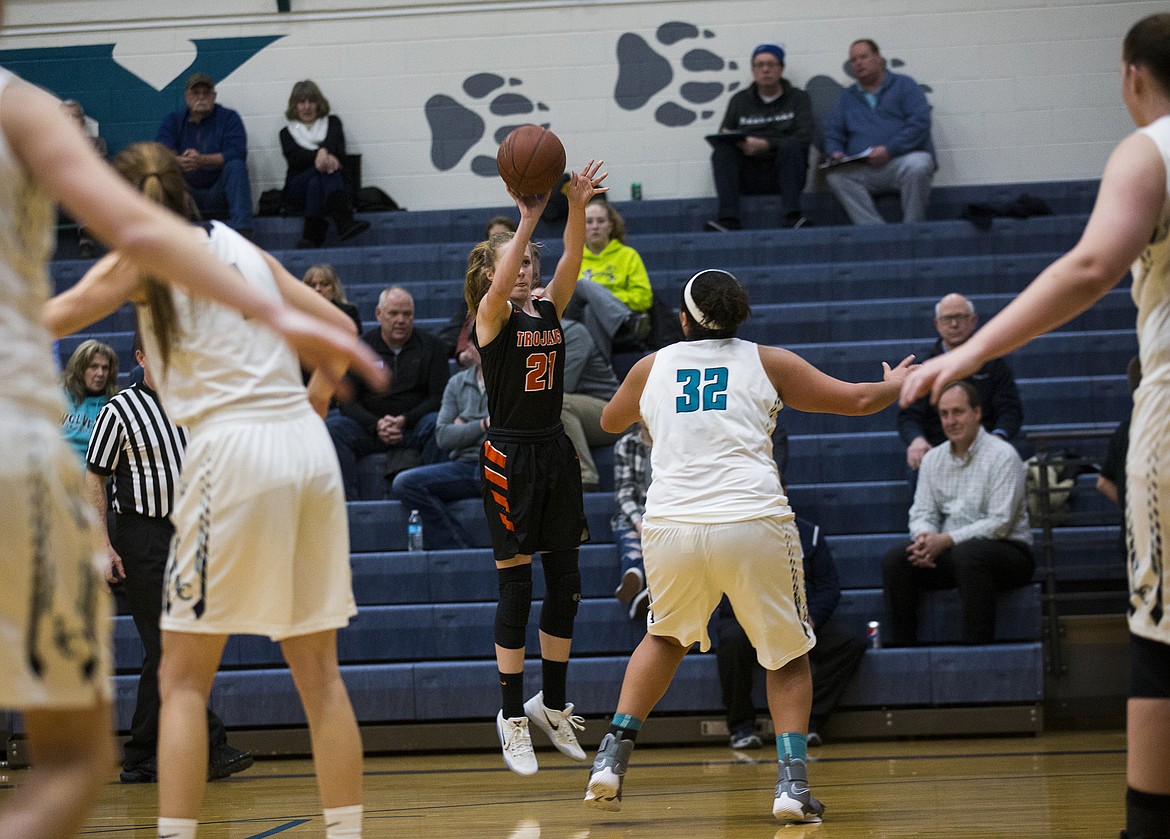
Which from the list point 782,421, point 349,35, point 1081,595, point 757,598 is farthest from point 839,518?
point 349,35

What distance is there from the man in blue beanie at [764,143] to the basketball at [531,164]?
16.9 feet

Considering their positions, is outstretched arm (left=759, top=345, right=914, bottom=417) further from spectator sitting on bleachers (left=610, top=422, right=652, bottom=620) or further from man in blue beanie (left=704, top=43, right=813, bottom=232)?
man in blue beanie (left=704, top=43, right=813, bottom=232)

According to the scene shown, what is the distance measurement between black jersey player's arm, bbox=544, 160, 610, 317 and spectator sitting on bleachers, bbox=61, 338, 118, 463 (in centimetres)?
273

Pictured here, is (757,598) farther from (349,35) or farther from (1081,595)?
(349,35)

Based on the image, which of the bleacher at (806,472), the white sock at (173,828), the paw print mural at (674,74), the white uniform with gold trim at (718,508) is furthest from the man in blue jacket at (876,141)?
the white sock at (173,828)

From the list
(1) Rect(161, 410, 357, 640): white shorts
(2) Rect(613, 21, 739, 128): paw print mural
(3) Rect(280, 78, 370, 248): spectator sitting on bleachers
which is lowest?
(1) Rect(161, 410, 357, 640): white shorts

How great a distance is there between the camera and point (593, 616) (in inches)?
277

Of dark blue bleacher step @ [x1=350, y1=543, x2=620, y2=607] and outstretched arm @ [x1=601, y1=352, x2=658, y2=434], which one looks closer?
outstretched arm @ [x1=601, y1=352, x2=658, y2=434]

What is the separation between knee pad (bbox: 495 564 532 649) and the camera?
5.33 metres

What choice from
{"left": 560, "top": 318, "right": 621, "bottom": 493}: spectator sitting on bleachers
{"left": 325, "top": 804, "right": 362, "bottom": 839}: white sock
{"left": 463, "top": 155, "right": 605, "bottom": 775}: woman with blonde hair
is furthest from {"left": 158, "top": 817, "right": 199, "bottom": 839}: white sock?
{"left": 560, "top": 318, "right": 621, "bottom": 493}: spectator sitting on bleachers

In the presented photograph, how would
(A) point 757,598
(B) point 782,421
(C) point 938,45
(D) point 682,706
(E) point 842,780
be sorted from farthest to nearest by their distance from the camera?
(C) point 938,45 < (B) point 782,421 < (D) point 682,706 < (E) point 842,780 < (A) point 757,598

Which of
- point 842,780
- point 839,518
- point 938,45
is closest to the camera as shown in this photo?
point 842,780

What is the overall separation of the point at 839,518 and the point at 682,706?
A: 1644 mm

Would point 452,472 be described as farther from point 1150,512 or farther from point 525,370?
point 1150,512
